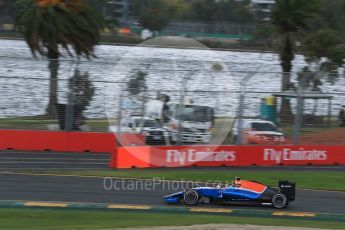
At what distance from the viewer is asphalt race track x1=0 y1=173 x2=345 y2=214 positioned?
13.7 meters

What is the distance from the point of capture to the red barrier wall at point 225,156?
19641 millimetres

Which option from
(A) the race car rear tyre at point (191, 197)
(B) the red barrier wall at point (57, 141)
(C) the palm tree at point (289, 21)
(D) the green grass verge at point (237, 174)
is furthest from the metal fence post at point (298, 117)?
(C) the palm tree at point (289, 21)

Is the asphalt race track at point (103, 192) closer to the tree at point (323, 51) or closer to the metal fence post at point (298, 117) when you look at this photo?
the metal fence post at point (298, 117)

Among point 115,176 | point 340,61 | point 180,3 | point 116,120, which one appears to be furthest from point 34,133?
point 180,3

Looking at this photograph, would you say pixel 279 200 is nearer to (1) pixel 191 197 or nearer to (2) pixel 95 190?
(1) pixel 191 197

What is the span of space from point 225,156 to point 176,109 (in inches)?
87.2

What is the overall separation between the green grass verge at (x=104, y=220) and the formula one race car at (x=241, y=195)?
3.46 feet

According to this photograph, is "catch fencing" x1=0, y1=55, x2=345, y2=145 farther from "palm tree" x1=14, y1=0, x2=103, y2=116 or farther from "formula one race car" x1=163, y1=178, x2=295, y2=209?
"palm tree" x1=14, y1=0, x2=103, y2=116

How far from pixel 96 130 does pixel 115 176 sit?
6467 millimetres

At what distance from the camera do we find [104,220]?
11.1 metres

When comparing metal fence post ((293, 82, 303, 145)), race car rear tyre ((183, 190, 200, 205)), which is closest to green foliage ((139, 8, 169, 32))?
metal fence post ((293, 82, 303, 145))

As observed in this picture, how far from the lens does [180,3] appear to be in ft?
315

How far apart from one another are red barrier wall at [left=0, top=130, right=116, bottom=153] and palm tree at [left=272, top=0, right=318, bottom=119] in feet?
49.3

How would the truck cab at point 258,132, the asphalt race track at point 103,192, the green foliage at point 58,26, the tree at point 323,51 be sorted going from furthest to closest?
1. the tree at point 323,51
2. the green foliage at point 58,26
3. the truck cab at point 258,132
4. the asphalt race track at point 103,192
